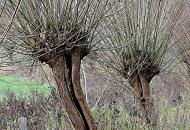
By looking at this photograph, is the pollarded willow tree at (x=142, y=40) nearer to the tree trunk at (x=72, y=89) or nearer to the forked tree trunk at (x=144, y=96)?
the forked tree trunk at (x=144, y=96)

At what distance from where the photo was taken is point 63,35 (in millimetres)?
5227

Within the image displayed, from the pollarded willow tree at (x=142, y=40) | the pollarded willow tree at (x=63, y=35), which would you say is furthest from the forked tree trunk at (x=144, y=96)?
the pollarded willow tree at (x=63, y=35)

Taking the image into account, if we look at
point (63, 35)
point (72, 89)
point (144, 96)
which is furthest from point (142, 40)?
point (63, 35)

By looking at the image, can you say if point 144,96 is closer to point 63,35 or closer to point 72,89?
point 72,89

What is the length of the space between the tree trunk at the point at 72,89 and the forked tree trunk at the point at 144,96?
6.50ft

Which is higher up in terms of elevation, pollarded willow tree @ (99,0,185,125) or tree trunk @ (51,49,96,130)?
pollarded willow tree @ (99,0,185,125)

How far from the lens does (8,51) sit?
204 inches

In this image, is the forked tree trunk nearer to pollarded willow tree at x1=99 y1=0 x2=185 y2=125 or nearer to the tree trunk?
pollarded willow tree at x1=99 y1=0 x2=185 y2=125

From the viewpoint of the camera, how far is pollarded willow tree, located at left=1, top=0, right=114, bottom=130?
17.0 feet

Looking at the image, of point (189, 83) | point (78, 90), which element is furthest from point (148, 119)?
point (189, 83)

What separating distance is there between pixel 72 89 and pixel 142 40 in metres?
2.25

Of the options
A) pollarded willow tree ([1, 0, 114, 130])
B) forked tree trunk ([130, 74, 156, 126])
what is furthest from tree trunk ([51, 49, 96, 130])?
forked tree trunk ([130, 74, 156, 126])

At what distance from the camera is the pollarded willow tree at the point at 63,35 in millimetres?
5168

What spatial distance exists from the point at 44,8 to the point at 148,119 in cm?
354
